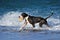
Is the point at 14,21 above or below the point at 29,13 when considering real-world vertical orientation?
below

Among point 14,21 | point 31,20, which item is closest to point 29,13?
point 14,21

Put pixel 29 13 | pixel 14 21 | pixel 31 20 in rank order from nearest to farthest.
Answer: pixel 31 20, pixel 14 21, pixel 29 13

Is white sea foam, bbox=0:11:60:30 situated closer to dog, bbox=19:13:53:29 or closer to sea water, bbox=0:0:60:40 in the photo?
sea water, bbox=0:0:60:40

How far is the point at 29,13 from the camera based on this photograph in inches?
785

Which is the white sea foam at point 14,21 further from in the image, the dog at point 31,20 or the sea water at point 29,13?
the dog at point 31,20

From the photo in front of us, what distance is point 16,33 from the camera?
13688 millimetres

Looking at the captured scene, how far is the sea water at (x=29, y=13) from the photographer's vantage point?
1305 cm

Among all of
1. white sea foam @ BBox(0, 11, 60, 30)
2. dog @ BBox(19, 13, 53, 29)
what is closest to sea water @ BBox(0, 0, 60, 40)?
white sea foam @ BBox(0, 11, 60, 30)

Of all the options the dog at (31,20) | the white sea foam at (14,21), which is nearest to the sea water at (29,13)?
the white sea foam at (14,21)

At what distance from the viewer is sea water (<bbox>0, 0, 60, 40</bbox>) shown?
42.8ft

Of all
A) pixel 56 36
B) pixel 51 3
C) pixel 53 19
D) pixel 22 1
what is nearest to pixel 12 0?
pixel 22 1

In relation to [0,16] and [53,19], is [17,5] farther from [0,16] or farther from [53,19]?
[53,19]

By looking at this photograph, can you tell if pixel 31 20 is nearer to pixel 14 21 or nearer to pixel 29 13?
pixel 14 21

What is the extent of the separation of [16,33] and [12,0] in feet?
37.8
